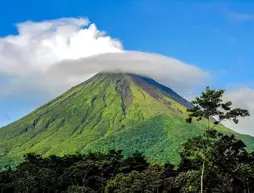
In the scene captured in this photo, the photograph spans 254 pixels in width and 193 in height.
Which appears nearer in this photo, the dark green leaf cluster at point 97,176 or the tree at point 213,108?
the tree at point 213,108

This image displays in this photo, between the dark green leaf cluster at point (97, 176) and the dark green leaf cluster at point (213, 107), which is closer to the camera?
the dark green leaf cluster at point (213, 107)

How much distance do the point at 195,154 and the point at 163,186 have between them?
2836cm

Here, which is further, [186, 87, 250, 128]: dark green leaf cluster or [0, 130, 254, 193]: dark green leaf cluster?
[0, 130, 254, 193]: dark green leaf cluster

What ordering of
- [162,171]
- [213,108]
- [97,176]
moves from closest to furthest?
1. [213,108]
2. [162,171]
3. [97,176]

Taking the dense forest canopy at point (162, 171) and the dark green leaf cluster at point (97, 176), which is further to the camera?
the dark green leaf cluster at point (97, 176)

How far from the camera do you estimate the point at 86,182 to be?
195 ft

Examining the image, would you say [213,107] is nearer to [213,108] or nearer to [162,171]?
[213,108]

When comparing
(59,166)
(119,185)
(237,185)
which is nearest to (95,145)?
(59,166)

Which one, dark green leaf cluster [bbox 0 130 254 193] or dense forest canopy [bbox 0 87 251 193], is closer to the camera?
dense forest canopy [bbox 0 87 251 193]

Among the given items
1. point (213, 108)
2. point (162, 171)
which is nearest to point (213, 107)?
point (213, 108)

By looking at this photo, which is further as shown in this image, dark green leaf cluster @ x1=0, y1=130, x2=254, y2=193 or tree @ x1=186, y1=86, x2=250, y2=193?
dark green leaf cluster @ x1=0, y1=130, x2=254, y2=193

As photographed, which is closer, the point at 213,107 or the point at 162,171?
the point at 213,107

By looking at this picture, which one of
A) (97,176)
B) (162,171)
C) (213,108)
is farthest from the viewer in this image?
Result: (97,176)

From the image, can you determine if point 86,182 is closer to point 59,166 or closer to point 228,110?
point 59,166
